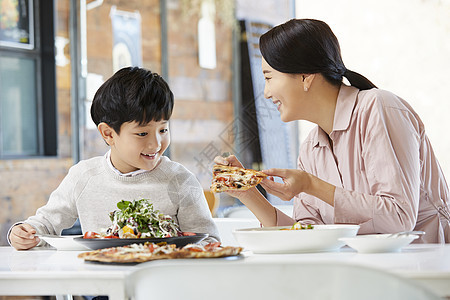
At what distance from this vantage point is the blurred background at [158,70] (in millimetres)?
3969

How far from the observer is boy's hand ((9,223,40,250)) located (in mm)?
1683

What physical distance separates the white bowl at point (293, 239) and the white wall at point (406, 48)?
8.23ft

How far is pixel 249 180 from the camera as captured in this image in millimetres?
1619

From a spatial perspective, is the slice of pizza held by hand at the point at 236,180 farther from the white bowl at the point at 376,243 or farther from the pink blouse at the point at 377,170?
the white bowl at the point at 376,243

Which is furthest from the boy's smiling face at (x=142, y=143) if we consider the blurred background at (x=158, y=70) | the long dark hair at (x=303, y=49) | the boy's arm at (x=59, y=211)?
the blurred background at (x=158, y=70)

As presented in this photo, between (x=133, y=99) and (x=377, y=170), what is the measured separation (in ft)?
2.50

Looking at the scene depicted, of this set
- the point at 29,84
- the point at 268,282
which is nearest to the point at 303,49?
the point at 268,282

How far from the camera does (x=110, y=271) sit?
1.12 m

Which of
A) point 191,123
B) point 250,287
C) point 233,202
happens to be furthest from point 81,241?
point 191,123

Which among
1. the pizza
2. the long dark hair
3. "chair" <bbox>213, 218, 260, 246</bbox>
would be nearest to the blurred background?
"chair" <bbox>213, 218, 260, 246</bbox>

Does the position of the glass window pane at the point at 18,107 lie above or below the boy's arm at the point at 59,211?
above

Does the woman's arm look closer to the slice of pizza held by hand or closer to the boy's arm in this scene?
the slice of pizza held by hand

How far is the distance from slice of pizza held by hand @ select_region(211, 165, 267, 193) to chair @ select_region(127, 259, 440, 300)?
80cm

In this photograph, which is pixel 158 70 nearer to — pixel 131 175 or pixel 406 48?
pixel 406 48
